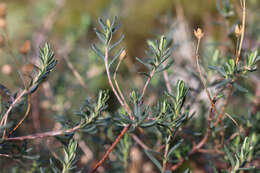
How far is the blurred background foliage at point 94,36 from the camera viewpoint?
2.68ft

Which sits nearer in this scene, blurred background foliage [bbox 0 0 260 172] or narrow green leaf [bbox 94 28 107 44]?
narrow green leaf [bbox 94 28 107 44]

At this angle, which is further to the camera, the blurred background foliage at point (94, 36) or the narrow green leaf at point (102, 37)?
the blurred background foliage at point (94, 36)

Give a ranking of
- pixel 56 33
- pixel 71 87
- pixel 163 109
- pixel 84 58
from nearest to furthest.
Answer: pixel 163 109, pixel 71 87, pixel 84 58, pixel 56 33

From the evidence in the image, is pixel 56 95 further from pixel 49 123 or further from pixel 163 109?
pixel 163 109

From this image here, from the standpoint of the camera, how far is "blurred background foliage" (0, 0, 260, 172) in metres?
0.82

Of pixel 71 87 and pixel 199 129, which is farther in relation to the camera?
pixel 71 87

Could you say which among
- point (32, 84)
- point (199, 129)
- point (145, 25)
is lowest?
point (199, 129)

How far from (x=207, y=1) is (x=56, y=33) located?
980 millimetres

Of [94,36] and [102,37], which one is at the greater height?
[94,36]

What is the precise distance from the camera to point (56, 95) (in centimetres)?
91

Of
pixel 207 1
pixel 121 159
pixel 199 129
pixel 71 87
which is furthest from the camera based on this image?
pixel 207 1

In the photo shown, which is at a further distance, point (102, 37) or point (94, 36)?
point (94, 36)

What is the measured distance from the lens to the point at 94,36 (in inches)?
69.7

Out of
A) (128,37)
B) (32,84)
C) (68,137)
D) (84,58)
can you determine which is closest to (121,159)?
(68,137)
